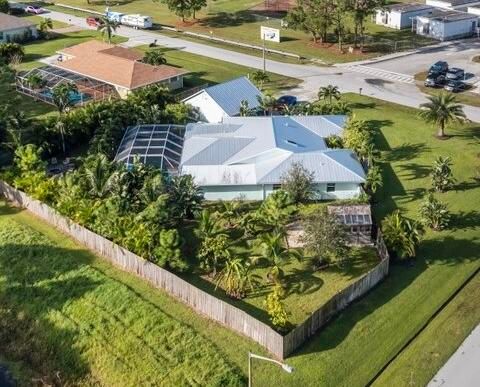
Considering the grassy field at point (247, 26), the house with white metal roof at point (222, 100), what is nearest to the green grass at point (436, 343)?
the house with white metal roof at point (222, 100)

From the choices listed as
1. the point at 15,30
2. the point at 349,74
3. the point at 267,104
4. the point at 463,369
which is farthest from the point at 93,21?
the point at 463,369

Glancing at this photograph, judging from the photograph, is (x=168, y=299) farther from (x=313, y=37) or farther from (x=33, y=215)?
(x=313, y=37)

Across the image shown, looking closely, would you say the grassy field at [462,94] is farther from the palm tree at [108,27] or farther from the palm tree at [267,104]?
the palm tree at [108,27]

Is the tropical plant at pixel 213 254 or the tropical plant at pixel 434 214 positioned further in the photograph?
the tropical plant at pixel 434 214

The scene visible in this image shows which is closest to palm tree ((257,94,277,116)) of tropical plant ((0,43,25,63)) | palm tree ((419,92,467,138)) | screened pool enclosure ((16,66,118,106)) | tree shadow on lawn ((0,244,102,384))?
palm tree ((419,92,467,138))

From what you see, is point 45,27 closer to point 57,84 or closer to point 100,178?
point 57,84

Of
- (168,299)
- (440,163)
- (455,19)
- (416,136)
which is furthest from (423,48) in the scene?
(168,299)

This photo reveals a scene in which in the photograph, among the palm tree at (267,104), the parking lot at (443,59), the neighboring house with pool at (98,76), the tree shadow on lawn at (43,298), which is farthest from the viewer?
the parking lot at (443,59)
